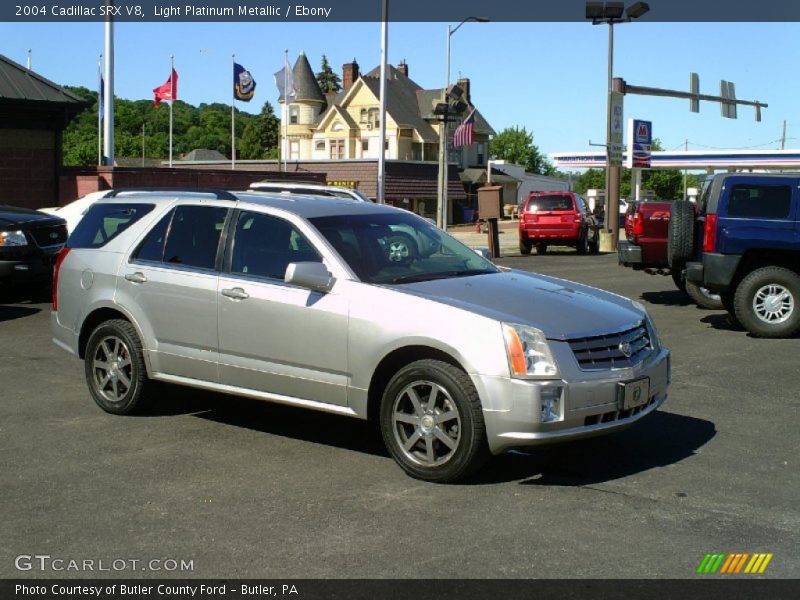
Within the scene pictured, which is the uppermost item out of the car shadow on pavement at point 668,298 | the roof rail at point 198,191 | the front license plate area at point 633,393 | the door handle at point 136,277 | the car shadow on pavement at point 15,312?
the roof rail at point 198,191

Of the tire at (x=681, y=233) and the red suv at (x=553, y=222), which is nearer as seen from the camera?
the tire at (x=681, y=233)

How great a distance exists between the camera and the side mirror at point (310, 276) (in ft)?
20.1

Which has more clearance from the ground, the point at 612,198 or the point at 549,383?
the point at 612,198

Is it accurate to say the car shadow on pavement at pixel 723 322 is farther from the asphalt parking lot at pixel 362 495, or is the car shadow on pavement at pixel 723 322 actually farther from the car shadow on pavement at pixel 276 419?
the car shadow on pavement at pixel 276 419

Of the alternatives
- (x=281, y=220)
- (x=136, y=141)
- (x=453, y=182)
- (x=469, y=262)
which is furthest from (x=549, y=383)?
(x=136, y=141)

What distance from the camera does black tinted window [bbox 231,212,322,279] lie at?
260 inches

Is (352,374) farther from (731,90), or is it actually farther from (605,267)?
(731,90)

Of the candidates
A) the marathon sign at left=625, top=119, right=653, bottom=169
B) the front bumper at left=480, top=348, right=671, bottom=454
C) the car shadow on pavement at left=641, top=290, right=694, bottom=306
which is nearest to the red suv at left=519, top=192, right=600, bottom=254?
the marathon sign at left=625, top=119, right=653, bottom=169

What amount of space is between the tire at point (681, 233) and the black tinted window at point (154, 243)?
7344 mm

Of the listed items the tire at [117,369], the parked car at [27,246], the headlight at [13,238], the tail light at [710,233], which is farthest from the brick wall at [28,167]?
the tire at [117,369]

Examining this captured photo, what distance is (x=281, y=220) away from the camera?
22.2 ft

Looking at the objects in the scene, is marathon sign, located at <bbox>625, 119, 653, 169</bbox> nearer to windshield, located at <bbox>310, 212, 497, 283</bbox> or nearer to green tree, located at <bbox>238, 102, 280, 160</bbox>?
windshield, located at <bbox>310, 212, 497, 283</bbox>

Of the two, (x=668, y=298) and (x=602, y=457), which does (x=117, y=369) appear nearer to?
(x=602, y=457)
